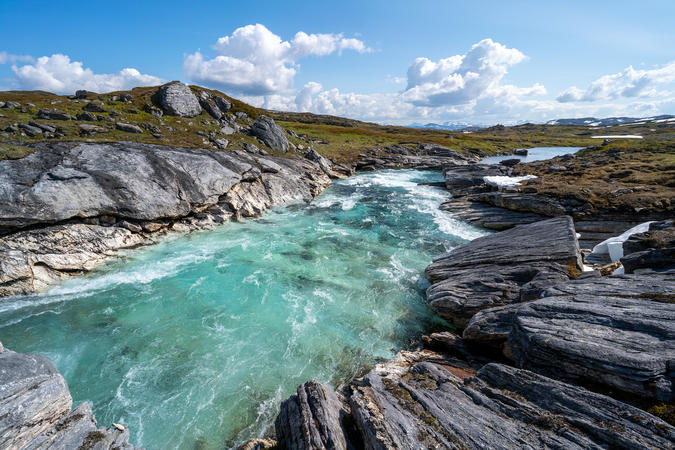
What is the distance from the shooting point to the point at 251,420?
38.1 feet

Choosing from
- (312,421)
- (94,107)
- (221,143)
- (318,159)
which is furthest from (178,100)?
(312,421)

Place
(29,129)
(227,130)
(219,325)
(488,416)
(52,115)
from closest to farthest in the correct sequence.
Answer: (488,416) < (219,325) < (29,129) < (52,115) < (227,130)

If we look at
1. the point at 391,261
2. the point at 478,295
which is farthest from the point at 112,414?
the point at 391,261

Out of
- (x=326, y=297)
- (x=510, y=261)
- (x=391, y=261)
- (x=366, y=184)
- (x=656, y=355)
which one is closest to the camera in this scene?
(x=656, y=355)

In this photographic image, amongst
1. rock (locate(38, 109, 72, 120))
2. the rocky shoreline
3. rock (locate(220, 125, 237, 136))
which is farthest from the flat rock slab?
rock (locate(38, 109, 72, 120))

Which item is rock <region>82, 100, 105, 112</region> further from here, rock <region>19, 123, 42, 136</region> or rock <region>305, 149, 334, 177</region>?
rock <region>305, 149, 334, 177</region>

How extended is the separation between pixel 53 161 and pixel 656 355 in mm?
38383

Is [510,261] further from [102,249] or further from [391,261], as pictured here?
A: [102,249]

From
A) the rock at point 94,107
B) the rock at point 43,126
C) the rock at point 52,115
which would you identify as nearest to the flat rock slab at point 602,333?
the rock at point 43,126

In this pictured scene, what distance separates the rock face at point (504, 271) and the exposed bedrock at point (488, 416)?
7119mm

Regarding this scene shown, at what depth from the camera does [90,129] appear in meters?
32.9

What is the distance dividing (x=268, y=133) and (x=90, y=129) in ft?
88.9

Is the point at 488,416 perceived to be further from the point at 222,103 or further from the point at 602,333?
the point at 222,103

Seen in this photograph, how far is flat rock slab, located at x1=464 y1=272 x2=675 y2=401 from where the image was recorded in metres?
8.07
